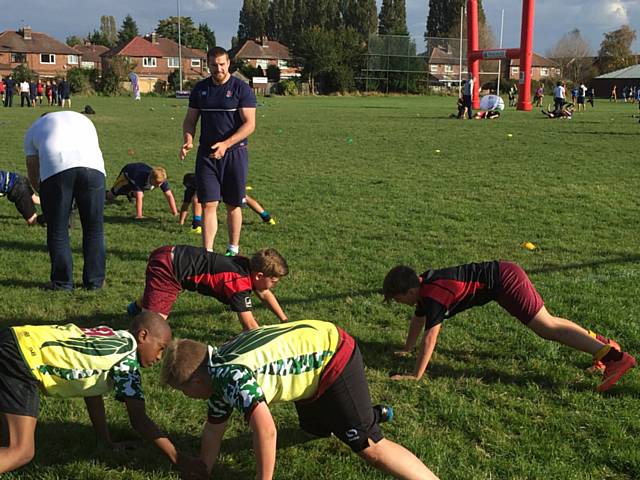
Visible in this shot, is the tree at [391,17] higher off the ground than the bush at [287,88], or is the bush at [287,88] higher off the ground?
the tree at [391,17]

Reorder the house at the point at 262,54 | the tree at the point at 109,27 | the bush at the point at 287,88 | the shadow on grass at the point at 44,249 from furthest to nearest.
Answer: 1. the tree at the point at 109,27
2. the house at the point at 262,54
3. the bush at the point at 287,88
4. the shadow on grass at the point at 44,249

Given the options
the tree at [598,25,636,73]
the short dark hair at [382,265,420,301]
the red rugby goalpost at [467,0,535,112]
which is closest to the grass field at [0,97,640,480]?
the short dark hair at [382,265,420,301]

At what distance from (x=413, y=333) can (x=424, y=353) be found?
0.42m

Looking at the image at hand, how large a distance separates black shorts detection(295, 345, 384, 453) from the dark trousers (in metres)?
3.70

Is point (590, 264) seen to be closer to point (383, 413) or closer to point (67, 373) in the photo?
point (383, 413)

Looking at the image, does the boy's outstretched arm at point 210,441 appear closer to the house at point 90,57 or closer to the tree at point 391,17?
the house at point 90,57

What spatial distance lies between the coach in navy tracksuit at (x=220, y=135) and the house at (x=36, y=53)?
82.1 meters

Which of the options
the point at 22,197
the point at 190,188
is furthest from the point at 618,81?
the point at 22,197

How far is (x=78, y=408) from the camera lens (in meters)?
4.01

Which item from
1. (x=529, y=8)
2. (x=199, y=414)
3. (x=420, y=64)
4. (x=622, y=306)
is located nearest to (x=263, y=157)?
(x=622, y=306)

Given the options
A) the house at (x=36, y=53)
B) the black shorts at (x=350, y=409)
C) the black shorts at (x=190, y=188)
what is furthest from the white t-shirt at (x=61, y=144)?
the house at (x=36, y=53)

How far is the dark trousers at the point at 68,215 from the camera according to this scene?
599 cm

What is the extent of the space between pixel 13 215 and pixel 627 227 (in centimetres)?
856

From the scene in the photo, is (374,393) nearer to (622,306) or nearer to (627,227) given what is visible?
(622,306)
